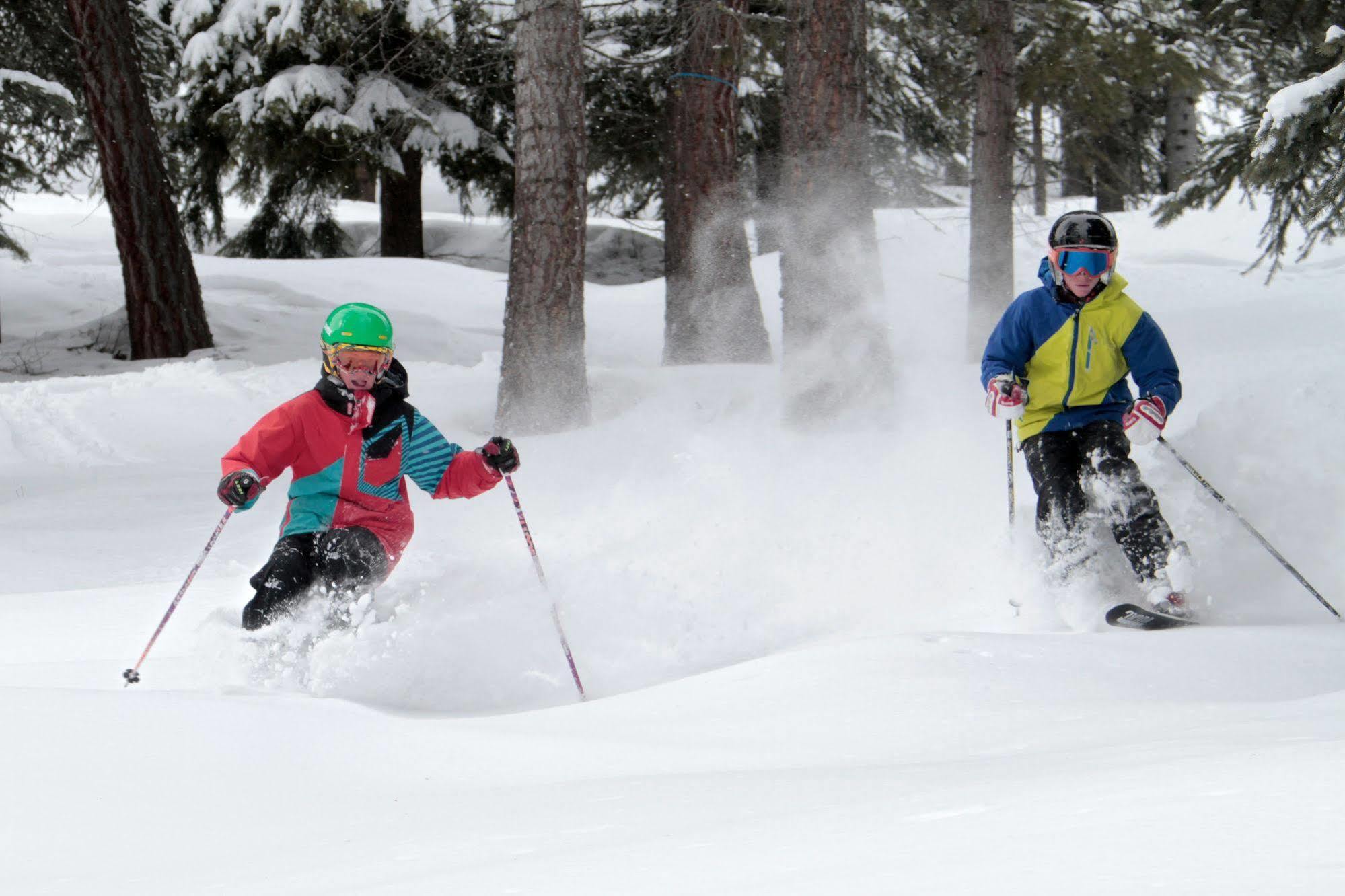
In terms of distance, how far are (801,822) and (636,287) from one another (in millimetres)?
16931

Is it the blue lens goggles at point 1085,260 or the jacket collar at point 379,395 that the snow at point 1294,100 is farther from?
the jacket collar at point 379,395

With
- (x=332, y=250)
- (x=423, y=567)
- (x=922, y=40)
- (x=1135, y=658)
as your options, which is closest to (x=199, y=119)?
(x=332, y=250)

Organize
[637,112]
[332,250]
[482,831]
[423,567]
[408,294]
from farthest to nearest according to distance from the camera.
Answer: [332,250] → [408,294] → [637,112] → [423,567] → [482,831]

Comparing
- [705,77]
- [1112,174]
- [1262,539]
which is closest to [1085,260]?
[1262,539]

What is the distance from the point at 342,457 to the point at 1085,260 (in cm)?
326

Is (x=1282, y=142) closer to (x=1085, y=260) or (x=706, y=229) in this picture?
(x=1085, y=260)

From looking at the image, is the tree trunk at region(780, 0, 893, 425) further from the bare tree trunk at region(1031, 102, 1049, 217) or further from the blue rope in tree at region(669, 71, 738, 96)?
the bare tree trunk at region(1031, 102, 1049, 217)

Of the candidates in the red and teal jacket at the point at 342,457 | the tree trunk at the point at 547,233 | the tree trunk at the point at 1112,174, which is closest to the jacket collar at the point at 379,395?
the red and teal jacket at the point at 342,457

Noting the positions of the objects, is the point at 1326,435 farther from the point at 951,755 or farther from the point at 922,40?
the point at 922,40

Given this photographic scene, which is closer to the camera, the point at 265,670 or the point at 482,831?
the point at 482,831

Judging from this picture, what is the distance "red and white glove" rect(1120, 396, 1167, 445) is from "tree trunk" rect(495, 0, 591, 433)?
5059 millimetres

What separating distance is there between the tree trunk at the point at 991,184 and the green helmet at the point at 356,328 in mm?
7131

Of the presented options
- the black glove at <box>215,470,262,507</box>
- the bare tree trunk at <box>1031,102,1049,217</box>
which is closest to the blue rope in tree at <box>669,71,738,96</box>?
the bare tree trunk at <box>1031,102,1049,217</box>

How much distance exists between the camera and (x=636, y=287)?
62.5ft
